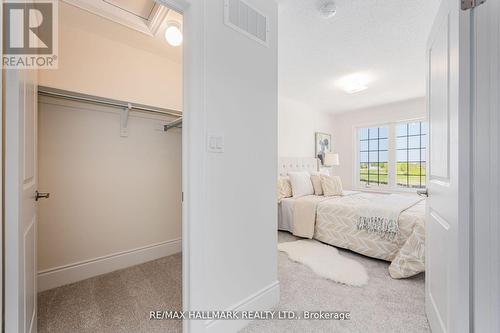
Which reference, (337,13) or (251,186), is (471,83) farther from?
(337,13)

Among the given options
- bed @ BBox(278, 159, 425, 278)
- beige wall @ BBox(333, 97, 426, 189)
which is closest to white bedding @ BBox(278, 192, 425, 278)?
bed @ BBox(278, 159, 425, 278)

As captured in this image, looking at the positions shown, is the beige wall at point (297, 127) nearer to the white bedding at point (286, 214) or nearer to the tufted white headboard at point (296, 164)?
the tufted white headboard at point (296, 164)

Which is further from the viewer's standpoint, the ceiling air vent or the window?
the window

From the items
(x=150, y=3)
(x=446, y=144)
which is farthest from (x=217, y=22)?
(x=446, y=144)

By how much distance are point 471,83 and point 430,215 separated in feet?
2.94

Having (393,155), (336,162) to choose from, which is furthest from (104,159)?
(393,155)

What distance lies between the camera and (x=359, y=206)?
9.04 feet

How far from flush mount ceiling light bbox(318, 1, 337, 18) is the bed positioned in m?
2.16

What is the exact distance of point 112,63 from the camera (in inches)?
89.3

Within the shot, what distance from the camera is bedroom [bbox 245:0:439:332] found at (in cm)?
185

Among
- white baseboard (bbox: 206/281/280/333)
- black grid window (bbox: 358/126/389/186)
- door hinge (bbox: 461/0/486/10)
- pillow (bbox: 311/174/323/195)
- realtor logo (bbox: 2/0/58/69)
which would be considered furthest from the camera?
black grid window (bbox: 358/126/389/186)

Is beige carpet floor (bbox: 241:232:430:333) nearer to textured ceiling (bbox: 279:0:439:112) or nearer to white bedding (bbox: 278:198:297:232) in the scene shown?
white bedding (bbox: 278:198:297:232)

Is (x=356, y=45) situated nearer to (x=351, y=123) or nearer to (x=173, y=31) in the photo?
(x=173, y=31)

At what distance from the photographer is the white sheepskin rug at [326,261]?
2123 mm
